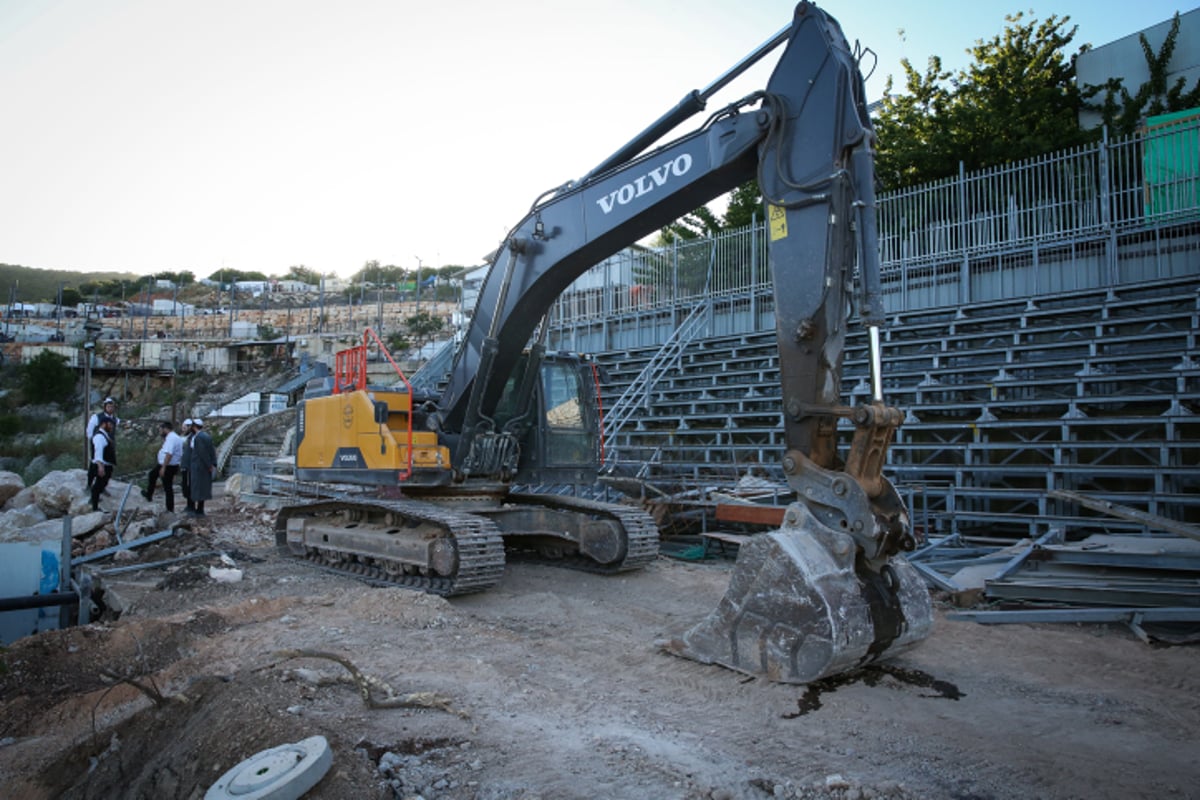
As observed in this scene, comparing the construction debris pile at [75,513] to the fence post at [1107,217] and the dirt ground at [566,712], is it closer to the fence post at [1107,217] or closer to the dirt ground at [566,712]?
the dirt ground at [566,712]

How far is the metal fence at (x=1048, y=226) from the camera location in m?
12.5

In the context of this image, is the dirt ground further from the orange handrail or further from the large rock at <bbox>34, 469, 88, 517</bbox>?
the large rock at <bbox>34, 469, 88, 517</bbox>

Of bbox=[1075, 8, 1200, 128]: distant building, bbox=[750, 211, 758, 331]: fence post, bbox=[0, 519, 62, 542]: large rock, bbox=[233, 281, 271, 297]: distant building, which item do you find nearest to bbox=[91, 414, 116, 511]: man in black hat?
bbox=[0, 519, 62, 542]: large rock

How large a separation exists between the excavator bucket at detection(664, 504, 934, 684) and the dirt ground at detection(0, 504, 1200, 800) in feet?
0.64

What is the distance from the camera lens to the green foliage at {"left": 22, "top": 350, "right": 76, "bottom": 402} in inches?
1326

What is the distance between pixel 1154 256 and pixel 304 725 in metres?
13.9

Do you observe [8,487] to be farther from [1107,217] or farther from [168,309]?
[168,309]

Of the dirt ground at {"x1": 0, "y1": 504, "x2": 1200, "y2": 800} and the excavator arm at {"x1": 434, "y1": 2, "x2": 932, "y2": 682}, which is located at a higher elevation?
the excavator arm at {"x1": 434, "y1": 2, "x2": 932, "y2": 682}

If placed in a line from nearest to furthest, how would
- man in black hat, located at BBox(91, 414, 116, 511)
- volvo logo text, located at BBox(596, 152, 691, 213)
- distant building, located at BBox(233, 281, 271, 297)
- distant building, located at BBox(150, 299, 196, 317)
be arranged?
Answer: volvo logo text, located at BBox(596, 152, 691, 213) < man in black hat, located at BBox(91, 414, 116, 511) < distant building, located at BBox(150, 299, 196, 317) < distant building, located at BBox(233, 281, 271, 297)

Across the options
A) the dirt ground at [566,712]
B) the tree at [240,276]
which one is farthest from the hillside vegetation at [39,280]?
the dirt ground at [566,712]

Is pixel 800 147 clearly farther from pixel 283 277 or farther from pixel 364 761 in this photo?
pixel 283 277

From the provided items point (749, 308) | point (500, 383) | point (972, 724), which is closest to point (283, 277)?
point (749, 308)

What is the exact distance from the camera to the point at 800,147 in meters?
5.01

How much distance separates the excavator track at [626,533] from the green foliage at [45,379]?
3439 centimetres
